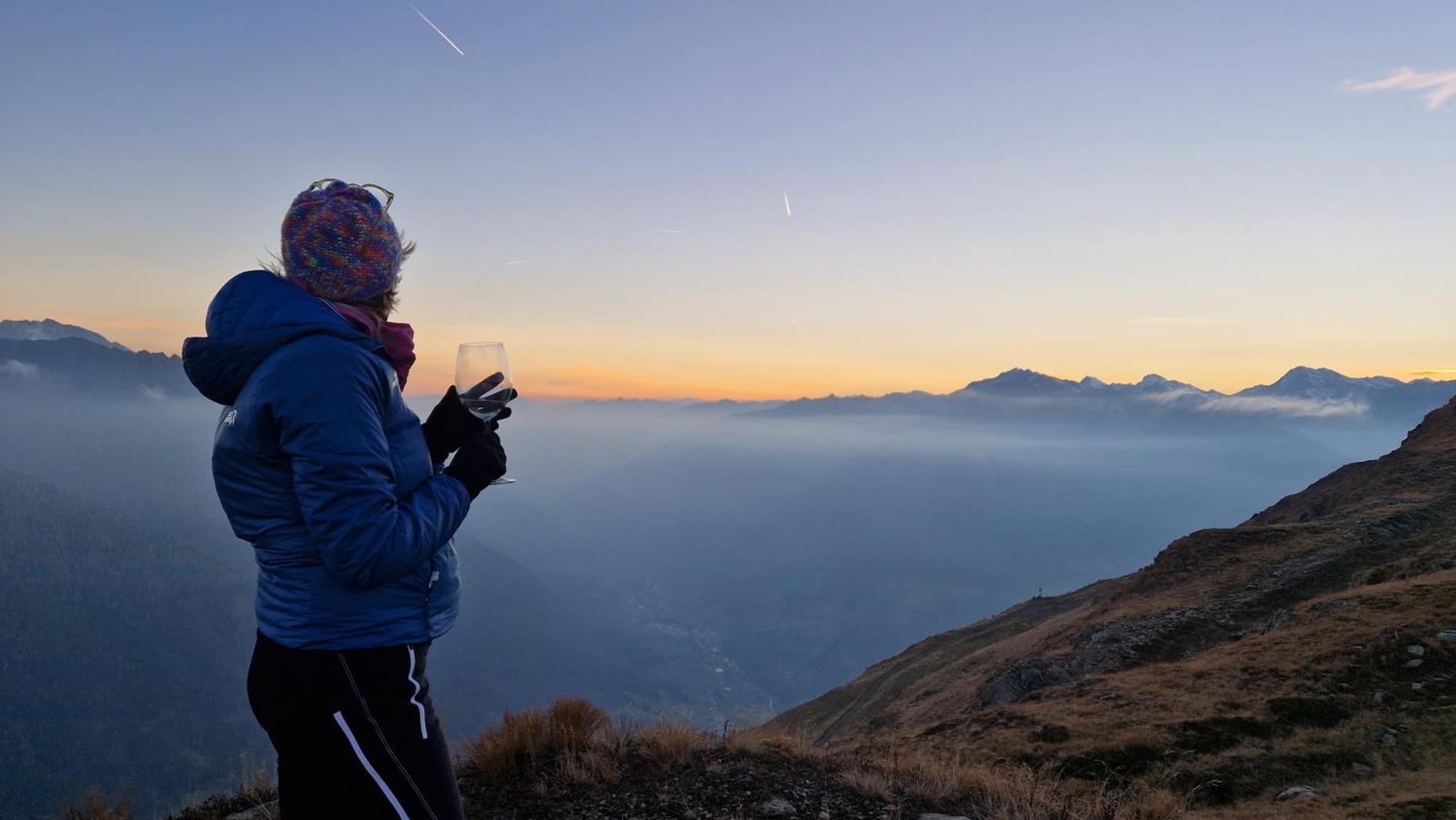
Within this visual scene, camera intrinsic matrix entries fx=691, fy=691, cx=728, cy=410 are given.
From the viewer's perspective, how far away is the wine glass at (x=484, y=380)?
2.78 m

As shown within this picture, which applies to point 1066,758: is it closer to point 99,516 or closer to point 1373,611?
point 1373,611

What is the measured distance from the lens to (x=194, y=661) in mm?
161875

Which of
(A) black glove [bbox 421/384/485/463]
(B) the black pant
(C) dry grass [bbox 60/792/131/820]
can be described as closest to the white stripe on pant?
(B) the black pant

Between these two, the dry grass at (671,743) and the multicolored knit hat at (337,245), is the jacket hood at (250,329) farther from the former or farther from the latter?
the dry grass at (671,743)

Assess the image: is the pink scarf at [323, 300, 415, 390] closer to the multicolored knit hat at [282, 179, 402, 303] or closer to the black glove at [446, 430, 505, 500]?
the multicolored knit hat at [282, 179, 402, 303]

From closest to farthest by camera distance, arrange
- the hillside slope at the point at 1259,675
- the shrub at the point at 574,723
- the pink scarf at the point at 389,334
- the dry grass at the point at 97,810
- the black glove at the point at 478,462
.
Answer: the pink scarf at the point at 389,334 → the black glove at the point at 478,462 → the dry grass at the point at 97,810 → the shrub at the point at 574,723 → the hillside slope at the point at 1259,675

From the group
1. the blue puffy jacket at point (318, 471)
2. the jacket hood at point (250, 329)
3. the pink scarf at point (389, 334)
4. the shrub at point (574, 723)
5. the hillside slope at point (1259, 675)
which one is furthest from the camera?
the hillside slope at point (1259, 675)

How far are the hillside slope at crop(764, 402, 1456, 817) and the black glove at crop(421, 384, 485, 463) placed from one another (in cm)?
636

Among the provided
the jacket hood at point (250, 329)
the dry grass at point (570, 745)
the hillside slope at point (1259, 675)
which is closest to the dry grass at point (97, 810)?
the dry grass at point (570, 745)

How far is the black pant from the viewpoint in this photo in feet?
7.12

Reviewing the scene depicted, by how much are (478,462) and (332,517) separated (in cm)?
60

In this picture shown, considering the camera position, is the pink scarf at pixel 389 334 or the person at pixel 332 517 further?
the pink scarf at pixel 389 334

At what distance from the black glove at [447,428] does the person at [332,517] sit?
0.72ft

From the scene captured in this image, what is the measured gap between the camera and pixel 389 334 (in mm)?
2469
